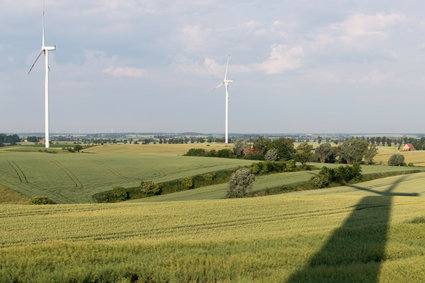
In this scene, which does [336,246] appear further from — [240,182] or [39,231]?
[240,182]

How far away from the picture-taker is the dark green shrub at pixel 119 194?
49875 mm

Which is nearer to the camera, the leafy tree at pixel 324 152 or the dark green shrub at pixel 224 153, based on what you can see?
the dark green shrub at pixel 224 153

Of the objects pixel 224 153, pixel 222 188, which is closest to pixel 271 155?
pixel 224 153

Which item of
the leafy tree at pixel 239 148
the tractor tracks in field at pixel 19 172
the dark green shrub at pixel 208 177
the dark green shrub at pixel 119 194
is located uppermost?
the leafy tree at pixel 239 148

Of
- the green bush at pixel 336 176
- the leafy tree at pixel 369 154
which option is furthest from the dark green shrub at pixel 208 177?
the leafy tree at pixel 369 154

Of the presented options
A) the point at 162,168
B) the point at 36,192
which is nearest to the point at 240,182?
the point at 36,192

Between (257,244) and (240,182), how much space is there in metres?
33.9

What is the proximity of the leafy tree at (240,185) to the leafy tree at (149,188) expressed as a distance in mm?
12085

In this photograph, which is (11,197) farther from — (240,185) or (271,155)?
(271,155)

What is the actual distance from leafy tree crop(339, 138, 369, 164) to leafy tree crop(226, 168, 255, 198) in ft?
225

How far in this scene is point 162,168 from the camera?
237 ft

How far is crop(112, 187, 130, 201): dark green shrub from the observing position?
4988cm

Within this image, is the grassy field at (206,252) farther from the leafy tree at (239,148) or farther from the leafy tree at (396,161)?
the leafy tree at (239,148)

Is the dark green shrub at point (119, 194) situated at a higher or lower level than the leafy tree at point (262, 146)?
lower
